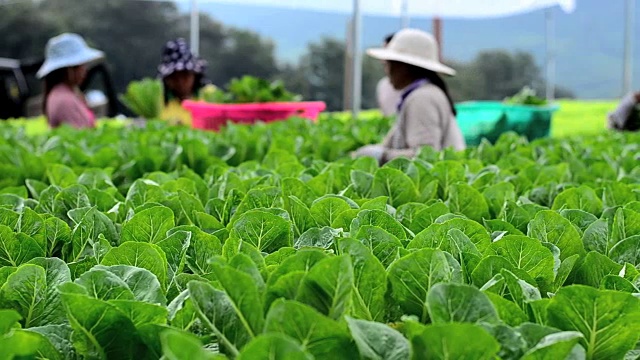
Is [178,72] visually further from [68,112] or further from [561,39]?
[561,39]

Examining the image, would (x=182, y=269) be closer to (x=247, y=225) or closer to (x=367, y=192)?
(x=247, y=225)

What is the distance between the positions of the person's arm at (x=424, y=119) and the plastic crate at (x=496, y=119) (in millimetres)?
2188

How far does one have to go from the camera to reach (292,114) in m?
6.30

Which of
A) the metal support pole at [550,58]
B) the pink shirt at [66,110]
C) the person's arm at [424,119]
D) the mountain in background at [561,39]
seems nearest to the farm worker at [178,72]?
the pink shirt at [66,110]

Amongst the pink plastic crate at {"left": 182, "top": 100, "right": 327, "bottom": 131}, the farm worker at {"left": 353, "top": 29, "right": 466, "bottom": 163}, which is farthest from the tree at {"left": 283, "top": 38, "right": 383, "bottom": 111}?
the farm worker at {"left": 353, "top": 29, "right": 466, "bottom": 163}

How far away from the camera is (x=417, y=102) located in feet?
14.9

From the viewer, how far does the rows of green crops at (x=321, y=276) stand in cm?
97

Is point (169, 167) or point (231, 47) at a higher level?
point (231, 47)

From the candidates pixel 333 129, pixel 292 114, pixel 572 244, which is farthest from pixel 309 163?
pixel 292 114

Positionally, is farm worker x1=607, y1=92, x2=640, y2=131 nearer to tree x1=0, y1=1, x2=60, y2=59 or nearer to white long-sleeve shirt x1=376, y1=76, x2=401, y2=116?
white long-sleeve shirt x1=376, y1=76, x2=401, y2=116

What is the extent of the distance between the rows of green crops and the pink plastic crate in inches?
154

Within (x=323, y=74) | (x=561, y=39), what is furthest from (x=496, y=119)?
(x=561, y=39)

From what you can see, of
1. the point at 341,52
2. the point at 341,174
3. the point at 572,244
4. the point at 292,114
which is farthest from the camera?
the point at 341,52

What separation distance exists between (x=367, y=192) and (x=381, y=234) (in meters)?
0.85
